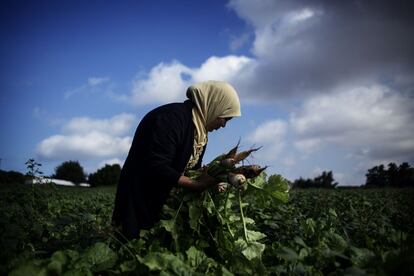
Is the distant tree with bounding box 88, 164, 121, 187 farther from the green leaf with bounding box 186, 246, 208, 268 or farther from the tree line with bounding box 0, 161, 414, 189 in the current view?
the green leaf with bounding box 186, 246, 208, 268

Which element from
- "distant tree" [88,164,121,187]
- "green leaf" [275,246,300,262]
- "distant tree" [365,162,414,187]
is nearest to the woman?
"green leaf" [275,246,300,262]

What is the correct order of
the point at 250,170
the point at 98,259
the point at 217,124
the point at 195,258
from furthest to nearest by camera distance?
1. the point at 217,124
2. the point at 250,170
3. the point at 195,258
4. the point at 98,259

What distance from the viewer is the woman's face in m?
3.64

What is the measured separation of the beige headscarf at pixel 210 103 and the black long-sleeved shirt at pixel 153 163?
0.10m

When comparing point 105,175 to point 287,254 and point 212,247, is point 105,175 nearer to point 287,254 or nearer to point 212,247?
point 212,247

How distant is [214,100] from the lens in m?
3.57

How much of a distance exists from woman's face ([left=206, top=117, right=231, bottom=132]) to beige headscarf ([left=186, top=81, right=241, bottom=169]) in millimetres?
27

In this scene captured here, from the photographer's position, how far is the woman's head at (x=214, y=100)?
11.7ft

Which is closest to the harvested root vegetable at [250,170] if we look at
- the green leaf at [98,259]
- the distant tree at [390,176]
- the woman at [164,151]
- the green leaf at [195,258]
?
the woman at [164,151]

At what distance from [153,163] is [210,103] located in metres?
0.72

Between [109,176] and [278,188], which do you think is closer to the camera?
[278,188]

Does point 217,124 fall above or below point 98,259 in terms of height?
above

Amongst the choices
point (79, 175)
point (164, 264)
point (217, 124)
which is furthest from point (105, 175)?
point (164, 264)

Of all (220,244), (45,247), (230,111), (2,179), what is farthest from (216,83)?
(2,179)
